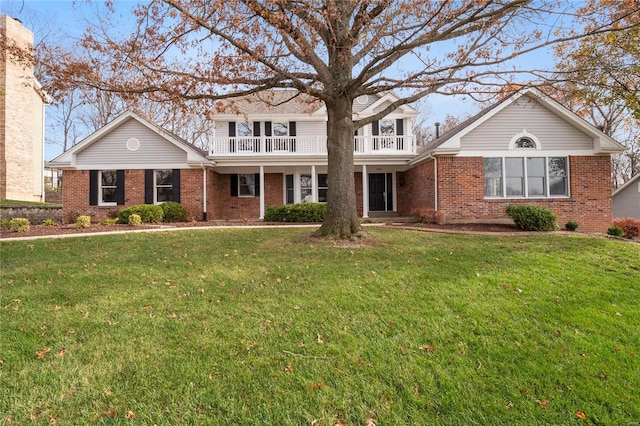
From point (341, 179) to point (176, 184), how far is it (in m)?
10.7

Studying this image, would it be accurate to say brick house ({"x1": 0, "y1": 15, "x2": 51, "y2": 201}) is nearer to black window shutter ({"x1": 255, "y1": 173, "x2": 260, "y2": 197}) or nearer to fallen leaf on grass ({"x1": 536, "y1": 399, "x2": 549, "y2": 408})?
black window shutter ({"x1": 255, "y1": 173, "x2": 260, "y2": 197})

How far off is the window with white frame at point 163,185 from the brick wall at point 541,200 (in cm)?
1215

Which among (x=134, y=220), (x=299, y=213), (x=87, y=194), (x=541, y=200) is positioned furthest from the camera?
(x=87, y=194)

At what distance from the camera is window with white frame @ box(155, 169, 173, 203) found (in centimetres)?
1652

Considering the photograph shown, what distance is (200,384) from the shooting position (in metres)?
2.84

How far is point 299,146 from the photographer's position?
17.7 metres

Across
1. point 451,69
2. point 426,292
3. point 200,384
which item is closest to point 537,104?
point 451,69

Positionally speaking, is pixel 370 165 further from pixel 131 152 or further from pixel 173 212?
pixel 131 152

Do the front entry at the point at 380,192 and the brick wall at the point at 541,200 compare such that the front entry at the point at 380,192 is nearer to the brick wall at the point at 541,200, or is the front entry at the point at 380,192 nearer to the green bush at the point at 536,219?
the brick wall at the point at 541,200

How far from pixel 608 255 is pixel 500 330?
5.07 m

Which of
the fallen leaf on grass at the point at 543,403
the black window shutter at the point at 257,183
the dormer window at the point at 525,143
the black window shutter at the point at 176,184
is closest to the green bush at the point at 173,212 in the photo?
the black window shutter at the point at 176,184

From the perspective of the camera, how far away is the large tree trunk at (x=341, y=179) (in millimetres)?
8188

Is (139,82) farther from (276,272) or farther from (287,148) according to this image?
(287,148)

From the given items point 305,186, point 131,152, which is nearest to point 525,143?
point 305,186
